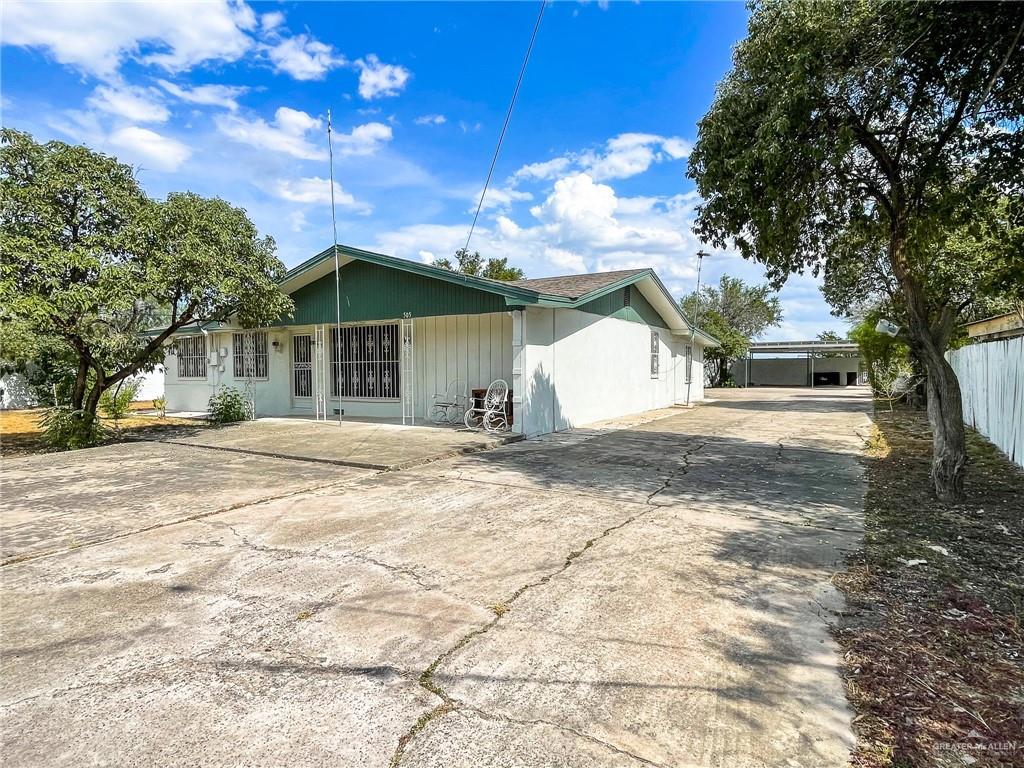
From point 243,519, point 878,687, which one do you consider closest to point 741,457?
point 878,687

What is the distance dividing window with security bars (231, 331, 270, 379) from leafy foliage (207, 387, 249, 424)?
1.48 m

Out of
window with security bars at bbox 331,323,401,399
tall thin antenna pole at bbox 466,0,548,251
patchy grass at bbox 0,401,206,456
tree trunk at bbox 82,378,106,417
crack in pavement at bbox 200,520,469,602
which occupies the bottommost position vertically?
crack in pavement at bbox 200,520,469,602

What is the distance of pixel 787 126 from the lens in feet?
17.0

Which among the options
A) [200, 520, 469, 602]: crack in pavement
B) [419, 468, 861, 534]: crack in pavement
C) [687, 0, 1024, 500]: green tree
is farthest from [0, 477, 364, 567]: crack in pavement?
[687, 0, 1024, 500]: green tree

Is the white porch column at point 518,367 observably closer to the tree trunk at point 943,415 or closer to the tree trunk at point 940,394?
the tree trunk at point 940,394

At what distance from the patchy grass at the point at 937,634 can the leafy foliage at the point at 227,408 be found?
13232 mm

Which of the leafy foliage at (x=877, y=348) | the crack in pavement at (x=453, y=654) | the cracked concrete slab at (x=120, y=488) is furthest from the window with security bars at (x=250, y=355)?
the leafy foliage at (x=877, y=348)

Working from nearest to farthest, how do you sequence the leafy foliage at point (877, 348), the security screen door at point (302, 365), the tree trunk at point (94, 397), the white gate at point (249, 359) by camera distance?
1. the tree trunk at point (94, 397)
2. the security screen door at point (302, 365)
3. the white gate at point (249, 359)
4. the leafy foliage at point (877, 348)

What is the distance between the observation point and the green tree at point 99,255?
8281 mm

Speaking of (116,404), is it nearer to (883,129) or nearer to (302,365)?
(302,365)

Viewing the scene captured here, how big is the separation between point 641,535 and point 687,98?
25.1 ft

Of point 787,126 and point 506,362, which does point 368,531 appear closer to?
point 787,126

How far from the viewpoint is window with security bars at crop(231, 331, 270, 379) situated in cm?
1530

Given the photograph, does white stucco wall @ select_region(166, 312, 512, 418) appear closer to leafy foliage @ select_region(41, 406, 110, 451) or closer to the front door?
the front door
